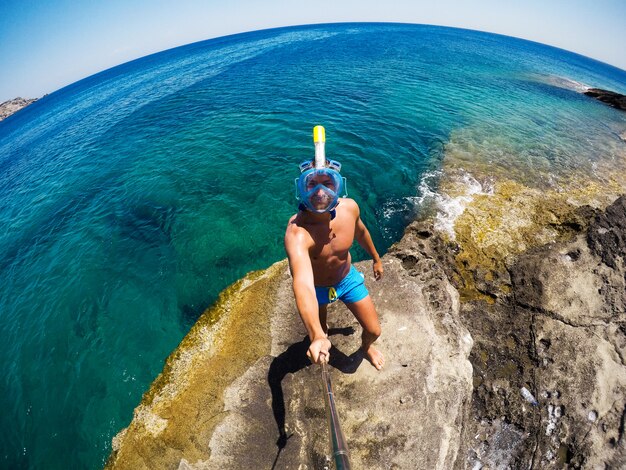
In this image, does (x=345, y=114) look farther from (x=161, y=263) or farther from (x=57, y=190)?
(x=57, y=190)

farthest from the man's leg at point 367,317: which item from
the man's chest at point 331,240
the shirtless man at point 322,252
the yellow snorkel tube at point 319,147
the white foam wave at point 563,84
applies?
the white foam wave at point 563,84

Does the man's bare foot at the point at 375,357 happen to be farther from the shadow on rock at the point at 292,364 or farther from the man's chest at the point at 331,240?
the man's chest at the point at 331,240

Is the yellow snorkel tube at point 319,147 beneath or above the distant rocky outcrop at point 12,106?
beneath

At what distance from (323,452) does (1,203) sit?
2109 centimetres

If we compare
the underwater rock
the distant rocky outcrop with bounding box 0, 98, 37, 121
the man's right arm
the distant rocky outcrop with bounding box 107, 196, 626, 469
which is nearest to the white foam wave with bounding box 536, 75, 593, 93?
the distant rocky outcrop with bounding box 107, 196, 626, 469

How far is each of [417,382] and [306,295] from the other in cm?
263

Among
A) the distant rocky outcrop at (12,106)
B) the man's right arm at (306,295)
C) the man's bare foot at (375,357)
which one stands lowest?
the man's bare foot at (375,357)

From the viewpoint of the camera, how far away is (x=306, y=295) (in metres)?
2.31

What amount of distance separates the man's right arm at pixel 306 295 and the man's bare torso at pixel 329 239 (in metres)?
0.09

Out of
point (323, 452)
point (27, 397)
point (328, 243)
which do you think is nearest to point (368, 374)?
point (323, 452)

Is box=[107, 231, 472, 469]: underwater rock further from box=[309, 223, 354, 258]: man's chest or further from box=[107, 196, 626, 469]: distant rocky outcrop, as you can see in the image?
box=[309, 223, 354, 258]: man's chest

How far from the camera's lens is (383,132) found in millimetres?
14531

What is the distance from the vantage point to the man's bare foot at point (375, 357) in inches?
154

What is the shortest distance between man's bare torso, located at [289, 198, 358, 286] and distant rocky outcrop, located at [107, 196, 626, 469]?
67.7 inches
